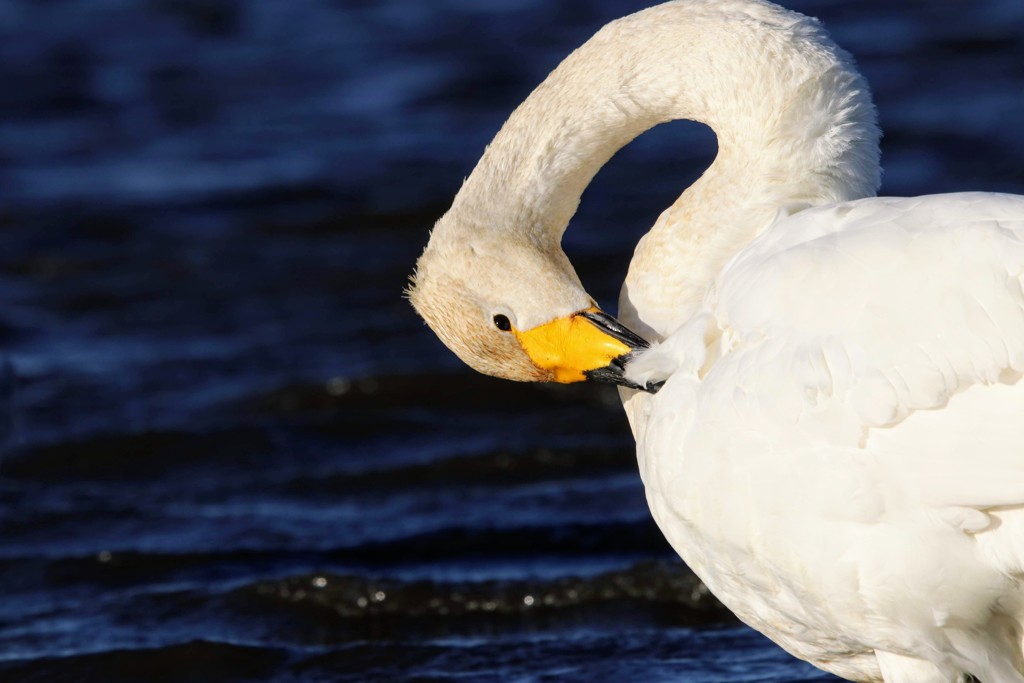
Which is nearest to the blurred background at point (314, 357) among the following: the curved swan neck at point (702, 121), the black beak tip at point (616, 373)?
the black beak tip at point (616, 373)

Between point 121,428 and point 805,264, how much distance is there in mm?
5279

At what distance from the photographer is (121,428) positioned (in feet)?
29.1

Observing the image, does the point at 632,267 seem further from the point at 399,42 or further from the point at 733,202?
the point at 399,42

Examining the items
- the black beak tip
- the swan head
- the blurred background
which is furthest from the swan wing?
the blurred background

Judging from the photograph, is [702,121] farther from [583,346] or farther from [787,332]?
[787,332]

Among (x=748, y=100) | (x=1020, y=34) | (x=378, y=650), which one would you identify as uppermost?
(x=748, y=100)

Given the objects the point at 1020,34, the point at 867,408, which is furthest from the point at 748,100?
the point at 1020,34

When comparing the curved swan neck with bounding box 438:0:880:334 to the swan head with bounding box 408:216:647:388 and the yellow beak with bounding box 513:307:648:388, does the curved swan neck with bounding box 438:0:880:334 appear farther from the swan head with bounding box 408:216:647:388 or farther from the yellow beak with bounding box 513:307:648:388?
the yellow beak with bounding box 513:307:648:388

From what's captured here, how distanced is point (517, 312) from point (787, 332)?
2.84ft

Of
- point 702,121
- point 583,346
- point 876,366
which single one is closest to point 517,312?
point 583,346

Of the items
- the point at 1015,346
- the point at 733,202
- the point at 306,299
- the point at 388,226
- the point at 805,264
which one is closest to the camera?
the point at 1015,346

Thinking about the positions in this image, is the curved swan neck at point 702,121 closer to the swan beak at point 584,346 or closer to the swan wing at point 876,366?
the swan beak at point 584,346

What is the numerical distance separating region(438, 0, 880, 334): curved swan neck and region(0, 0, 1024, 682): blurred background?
72.3 inches

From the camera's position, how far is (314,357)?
966 cm
